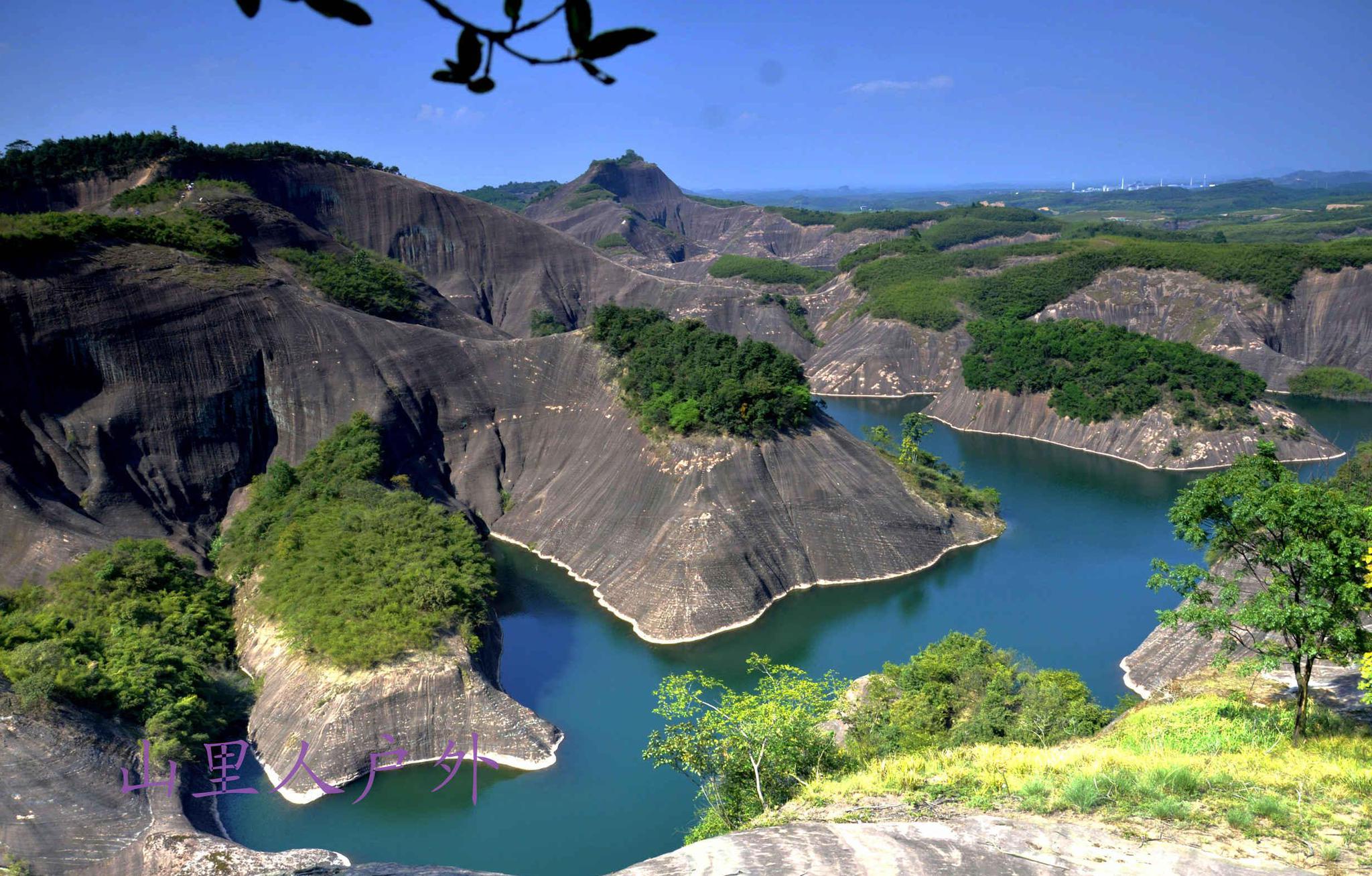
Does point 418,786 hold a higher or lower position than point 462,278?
lower

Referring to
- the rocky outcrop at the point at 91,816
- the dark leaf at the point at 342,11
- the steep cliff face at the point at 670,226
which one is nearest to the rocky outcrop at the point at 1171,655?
the rocky outcrop at the point at 91,816

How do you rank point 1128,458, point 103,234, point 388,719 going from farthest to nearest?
point 1128,458, point 103,234, point 388,719

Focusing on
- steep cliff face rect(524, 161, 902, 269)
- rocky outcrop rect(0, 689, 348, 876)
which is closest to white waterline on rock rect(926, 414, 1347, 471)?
rocky outcrop rect(0, 689, 348, 876)

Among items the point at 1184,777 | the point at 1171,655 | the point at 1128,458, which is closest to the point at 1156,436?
the point at 1128,458

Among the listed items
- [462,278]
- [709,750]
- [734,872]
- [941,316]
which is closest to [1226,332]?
[941,316]

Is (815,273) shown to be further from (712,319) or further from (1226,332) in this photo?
(1226,332)

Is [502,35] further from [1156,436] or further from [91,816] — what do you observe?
[1156,436]

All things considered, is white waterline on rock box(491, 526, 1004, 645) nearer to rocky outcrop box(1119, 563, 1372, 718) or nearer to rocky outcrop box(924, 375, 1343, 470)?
rocky outcrop box(1119, 563, 1372, 718)

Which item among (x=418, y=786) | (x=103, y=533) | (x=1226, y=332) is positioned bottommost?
(x=418, y=786)
